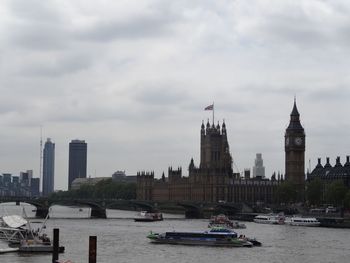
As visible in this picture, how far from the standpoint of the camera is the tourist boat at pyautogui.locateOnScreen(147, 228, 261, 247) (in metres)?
85.4

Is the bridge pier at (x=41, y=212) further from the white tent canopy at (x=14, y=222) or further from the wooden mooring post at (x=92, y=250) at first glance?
the wooden mooring post at (x=92, y=250)

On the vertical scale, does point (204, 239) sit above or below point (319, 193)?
below

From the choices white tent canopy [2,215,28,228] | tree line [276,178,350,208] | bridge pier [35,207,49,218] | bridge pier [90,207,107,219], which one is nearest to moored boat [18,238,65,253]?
white tent canopy [2,215,28,228]

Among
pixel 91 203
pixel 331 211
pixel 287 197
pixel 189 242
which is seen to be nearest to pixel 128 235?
pixel 189 242

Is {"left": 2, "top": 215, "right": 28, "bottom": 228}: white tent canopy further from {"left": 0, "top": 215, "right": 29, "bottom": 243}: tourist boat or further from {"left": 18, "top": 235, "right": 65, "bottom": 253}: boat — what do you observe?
{"left": 18, "top": 235, "right": 65, "bottom": 253}: boat

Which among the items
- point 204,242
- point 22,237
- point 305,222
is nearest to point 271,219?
point 305,222

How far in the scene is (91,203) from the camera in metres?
152

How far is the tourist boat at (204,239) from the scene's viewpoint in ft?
280

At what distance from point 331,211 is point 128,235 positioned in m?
63.9

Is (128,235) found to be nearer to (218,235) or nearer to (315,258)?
(218,235)

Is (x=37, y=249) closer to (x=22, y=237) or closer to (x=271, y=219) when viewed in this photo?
(x=22, y=237)

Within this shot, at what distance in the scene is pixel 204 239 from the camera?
86.6 metres

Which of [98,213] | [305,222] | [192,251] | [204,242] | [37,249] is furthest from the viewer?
[98,213]

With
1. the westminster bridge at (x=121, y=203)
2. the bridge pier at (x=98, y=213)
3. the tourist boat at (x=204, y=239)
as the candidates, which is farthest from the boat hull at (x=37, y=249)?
the bridge pier at (x=98, y=213)
